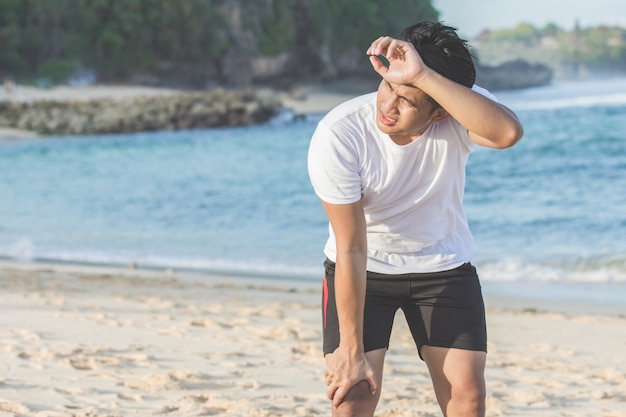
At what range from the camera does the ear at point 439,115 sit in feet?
8.50

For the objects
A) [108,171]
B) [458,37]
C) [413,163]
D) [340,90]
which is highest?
[340,90]

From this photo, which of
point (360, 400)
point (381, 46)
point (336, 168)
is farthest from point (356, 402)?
point (381, 46)

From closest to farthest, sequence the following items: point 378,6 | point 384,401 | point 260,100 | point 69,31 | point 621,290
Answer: point 384,401 < point 621,290 < point 260,100 < point 69,31 < point 378,6

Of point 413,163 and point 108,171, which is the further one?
point 108,171

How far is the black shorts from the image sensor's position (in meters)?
2.71

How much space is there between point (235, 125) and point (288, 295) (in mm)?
35278

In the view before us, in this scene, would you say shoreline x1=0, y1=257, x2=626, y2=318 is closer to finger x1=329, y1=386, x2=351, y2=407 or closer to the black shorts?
the black shorts

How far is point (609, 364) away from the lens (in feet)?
17.7

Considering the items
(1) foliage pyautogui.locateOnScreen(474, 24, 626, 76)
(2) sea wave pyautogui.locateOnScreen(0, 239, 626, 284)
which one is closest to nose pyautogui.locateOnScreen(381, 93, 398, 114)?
(2) sea wave pyautogui.locateOnScreen(0, 239, 626, 284)

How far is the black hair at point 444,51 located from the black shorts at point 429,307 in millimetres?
599

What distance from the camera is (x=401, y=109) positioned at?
99.0 inches

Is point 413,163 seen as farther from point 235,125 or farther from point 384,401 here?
point 235,125

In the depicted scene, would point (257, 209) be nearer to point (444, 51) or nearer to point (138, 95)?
point (444, 51)

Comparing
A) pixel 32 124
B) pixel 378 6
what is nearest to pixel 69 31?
pixel 32 124
